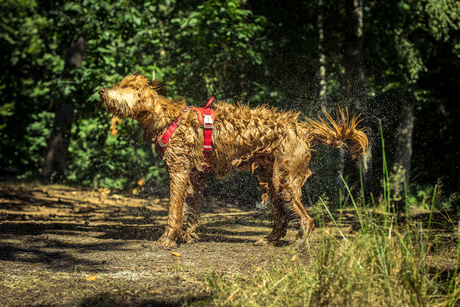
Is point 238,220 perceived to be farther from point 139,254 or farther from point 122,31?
point 122,31

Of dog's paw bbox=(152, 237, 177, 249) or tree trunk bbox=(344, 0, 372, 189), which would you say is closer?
dog's paw bbox=(152, 237, 177, 249)

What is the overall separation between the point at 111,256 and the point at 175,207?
843 millimetres

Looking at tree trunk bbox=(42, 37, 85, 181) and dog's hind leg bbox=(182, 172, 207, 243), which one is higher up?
tree trunk bbox=(42, 37, 85, 181)

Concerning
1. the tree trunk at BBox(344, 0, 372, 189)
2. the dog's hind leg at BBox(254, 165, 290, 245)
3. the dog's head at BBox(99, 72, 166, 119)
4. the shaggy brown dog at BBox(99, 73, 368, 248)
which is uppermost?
the tree trunk at BBox(344, 0, 372, 189)

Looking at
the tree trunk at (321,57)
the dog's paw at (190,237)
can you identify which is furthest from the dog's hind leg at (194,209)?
the tree trunk at (321,57)

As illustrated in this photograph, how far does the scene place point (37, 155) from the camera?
558 inches

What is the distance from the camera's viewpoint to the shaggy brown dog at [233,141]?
444 cm

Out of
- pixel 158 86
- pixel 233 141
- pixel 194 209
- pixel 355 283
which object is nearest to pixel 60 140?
pixel 158 86

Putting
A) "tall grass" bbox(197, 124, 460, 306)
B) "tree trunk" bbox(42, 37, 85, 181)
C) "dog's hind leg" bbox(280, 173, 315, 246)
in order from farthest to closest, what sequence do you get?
"tree trunk" bbox(42, 37, 85, 181) → "dog's hind leg" bbox(280, 173, 315, 246) → "tall grass" bbox(197, 124, 460, 306)

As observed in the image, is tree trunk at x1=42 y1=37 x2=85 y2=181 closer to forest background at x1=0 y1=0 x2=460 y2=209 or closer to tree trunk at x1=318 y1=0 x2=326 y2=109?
forest background at x1=0 y1=0 x2=460 y2=209

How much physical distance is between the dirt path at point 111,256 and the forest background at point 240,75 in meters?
2.60

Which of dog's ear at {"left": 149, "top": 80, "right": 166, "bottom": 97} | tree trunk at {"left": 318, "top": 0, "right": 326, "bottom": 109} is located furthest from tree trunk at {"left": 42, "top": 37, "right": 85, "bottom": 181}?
dog's ear at {"left": 149, "top": 80, "right": 166, "bottom": 97}

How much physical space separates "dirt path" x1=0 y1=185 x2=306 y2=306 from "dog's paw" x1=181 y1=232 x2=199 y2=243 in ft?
0.44

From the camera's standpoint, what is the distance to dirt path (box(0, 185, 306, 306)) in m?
2.89
